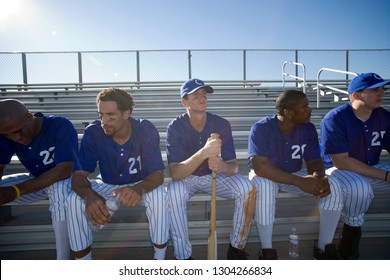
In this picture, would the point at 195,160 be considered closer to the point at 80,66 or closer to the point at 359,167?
the point at 359,167

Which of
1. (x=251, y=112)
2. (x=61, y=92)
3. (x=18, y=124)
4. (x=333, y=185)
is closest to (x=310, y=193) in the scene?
(x=333, y=185)

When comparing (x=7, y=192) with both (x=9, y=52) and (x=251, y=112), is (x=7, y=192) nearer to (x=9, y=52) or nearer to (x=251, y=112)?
(x=251, y=112)

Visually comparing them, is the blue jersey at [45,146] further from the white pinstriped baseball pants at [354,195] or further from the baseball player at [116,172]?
the white pinstriped baseball pants at [354,195]

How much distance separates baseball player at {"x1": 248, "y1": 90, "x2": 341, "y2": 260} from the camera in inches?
77.2

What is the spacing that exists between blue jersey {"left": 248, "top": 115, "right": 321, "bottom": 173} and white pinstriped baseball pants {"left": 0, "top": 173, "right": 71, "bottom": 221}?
1.22m

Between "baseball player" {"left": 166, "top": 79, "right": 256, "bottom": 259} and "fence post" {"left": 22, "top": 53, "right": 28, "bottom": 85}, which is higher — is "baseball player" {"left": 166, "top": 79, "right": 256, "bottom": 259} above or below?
below

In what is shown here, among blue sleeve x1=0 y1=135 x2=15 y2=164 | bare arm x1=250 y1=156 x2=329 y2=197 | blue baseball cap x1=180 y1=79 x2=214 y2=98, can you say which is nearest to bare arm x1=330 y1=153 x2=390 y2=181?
bare arm x1=250 y1=156 x2=329 y2=197

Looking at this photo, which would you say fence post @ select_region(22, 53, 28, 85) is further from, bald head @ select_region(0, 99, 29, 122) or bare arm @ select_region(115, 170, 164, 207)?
bare arm @ select_region(115, 170, 164, 207)

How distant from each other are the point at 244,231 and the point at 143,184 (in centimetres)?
70

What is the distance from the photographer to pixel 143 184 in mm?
1869

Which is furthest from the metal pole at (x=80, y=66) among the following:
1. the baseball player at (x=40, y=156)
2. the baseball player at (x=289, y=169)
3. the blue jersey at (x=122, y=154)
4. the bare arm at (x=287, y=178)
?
the bare arm at (x=287, y=178)

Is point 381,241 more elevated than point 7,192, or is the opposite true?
Answer: point 7,192

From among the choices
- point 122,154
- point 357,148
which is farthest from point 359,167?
point 122,154

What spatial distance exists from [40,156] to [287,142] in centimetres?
164
